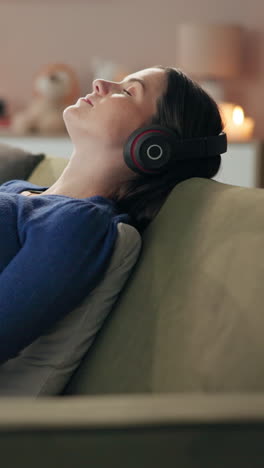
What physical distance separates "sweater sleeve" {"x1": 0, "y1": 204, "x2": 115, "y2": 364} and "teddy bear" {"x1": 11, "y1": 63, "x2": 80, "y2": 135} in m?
3.33

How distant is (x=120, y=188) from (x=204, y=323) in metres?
0.53

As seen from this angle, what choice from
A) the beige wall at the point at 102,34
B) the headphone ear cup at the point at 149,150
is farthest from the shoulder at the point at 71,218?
the beige wall at the point at 102,34

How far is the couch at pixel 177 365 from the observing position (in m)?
0.49

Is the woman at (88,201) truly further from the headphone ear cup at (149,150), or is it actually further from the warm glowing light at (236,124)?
the warm glowing light at (236,124)

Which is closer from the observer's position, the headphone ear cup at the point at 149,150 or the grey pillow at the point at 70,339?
the grey pillow at the point at 70,339

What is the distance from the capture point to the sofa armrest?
1.58 ft

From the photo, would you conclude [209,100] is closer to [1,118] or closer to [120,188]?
[120,188]

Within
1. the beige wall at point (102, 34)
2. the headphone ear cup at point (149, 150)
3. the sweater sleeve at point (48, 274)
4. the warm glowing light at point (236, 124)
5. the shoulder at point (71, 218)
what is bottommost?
the warm glowing light at point (236, 124)

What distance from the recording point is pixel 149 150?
1.27 meters

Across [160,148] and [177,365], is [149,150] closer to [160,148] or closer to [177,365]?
[160,148]

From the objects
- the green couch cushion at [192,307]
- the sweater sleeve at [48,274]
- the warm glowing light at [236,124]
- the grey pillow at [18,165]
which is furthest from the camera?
the warm glowing light at [236,124]

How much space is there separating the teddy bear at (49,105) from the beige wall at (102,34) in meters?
0.34

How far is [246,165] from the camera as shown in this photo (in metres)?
4.32

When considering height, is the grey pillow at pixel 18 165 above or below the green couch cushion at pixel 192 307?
below
